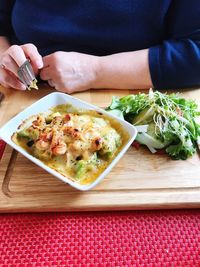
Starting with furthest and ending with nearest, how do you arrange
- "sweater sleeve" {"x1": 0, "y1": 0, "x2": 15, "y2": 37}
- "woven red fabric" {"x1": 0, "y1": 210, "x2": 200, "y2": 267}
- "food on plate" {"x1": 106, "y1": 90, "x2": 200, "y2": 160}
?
"sweater sleeve" {"x1": 0, "y1": 0, "x2": 15, "y2": 37}
"food on plate" {"x1": 106, "y1": 90, "x2": 200, "y2": 160}
"woven red fabric" {"x1": 0, "y1": 210, "x2": 200, "y2": 267}

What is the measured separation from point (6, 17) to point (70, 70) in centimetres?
34

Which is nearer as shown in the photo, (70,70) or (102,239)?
(102,239)

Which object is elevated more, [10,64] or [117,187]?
[10,64]

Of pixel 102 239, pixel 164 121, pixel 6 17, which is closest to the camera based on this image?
pixel 102 239

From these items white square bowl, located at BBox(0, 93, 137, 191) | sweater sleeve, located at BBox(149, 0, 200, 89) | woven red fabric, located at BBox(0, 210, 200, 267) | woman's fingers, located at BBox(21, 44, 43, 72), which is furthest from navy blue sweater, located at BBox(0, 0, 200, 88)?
woven red fabric, located at BBox(0, 210, 200, 267)

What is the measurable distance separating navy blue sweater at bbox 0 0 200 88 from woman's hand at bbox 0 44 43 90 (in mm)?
109

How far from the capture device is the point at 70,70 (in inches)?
37.9

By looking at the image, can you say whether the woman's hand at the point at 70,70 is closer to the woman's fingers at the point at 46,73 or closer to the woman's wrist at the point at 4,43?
the woman's fingers at the point at 46,73

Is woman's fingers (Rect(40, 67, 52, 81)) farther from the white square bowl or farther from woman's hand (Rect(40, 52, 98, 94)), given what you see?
the white square bowl

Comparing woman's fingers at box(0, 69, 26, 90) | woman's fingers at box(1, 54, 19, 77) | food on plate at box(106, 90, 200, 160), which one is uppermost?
woman's fingers at box(1, 54, 19, 77)

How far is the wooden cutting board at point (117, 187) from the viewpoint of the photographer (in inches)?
25.6

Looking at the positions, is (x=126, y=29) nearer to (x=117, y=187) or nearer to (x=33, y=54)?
(x=33, y=54)

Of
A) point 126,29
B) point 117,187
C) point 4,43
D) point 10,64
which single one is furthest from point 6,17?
point 117,187

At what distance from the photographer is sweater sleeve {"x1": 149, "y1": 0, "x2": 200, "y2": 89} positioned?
36.0 inches
